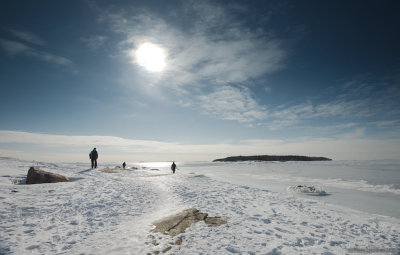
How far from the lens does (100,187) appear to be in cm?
1426

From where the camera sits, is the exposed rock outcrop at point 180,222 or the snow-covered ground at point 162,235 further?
the exposed rock outcrop at point 180,222

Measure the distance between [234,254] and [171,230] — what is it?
8.77 feet

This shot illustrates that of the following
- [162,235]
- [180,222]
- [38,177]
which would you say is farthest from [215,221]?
[38,177]

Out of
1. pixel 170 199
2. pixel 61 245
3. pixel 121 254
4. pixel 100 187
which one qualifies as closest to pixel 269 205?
pixel 170 199

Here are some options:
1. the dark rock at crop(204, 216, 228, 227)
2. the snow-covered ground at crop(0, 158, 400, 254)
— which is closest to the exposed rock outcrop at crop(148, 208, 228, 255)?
the dark rock at crop(204, 216, 228, 227)

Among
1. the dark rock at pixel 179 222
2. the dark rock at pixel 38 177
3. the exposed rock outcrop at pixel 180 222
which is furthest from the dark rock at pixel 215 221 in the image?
the dark rock at pixel 38 177

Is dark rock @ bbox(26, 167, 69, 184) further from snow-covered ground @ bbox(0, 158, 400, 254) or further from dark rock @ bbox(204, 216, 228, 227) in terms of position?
dark rock @ bbox(204, 216, 228, 227)

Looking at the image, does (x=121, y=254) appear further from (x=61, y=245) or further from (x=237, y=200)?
(x=237, y=200)

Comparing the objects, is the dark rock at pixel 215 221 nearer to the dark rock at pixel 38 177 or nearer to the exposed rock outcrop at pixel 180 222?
the exposed rock outcrop at pixel 180 222

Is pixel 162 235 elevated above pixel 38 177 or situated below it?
below

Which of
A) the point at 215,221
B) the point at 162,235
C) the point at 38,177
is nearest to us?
the point at 162,235

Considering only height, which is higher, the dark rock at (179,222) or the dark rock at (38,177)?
the dark rock at (38,177)

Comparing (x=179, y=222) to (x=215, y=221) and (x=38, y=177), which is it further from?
(x=38, y=177)

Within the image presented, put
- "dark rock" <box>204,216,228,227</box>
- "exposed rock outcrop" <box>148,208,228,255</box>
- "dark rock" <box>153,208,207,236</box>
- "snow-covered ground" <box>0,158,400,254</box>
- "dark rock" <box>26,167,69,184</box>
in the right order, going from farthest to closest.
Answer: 1. "dark rock" <box>26,167,69,184</box>
2. "dark rock" <box>204,216,228,227</box>
3. "dark rock" <box>153,208,207,236</box>
4. "exposed rock outcrop" <box>148,208,228,255</box>
5. "snow-covered ground" <box>0,158,400,254</box>
